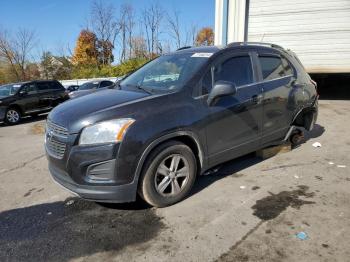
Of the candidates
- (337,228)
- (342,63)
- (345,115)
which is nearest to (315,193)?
(337,228)

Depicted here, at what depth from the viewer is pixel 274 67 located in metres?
5.20

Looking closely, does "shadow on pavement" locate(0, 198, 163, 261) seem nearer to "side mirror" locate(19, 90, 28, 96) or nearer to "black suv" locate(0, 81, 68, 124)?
"black suv" locate(0, 81, 68, 124)

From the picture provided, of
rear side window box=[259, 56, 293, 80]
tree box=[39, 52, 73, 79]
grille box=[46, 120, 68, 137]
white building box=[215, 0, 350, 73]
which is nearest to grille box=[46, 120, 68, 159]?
grille box=[46, 120, 68, 137]

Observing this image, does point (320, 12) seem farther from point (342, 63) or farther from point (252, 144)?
point (252, 144)

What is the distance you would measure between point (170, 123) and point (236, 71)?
56.7 inches

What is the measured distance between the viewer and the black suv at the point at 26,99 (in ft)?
41.5

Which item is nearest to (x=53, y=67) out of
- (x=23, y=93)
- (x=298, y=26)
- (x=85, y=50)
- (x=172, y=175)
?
(x=85, y=50)

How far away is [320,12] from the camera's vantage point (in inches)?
461

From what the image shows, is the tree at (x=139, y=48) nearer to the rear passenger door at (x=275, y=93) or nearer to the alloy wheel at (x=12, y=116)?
the alloy wheel at (x=12, y=116)

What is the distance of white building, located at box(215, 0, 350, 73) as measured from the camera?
11.6 meters

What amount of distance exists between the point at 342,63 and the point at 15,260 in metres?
11.9

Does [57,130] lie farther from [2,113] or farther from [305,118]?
[2,113]

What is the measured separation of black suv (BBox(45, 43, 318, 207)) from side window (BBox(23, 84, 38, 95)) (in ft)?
31.7

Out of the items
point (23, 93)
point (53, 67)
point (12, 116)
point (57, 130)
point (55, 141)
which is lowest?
point (53, 67)
